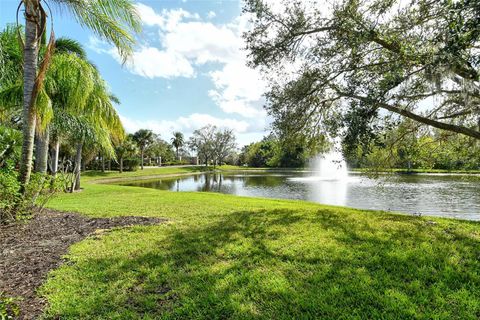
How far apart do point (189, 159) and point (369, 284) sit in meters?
87.4

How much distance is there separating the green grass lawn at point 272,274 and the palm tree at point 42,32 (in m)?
2.64

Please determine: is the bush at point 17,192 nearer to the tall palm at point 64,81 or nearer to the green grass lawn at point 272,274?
the green grass lawn at point 272,274

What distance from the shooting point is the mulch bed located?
3186 millimetres

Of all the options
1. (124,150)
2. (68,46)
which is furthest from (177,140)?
(68,46)

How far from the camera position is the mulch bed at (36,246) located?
319 cm

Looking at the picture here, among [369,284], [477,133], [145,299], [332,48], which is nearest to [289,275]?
[369,284]

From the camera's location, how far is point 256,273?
3.58 metres

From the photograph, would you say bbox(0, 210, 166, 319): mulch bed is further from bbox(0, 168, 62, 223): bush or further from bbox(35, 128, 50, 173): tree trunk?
bbox(35, 128, 50, 173): tree trunk

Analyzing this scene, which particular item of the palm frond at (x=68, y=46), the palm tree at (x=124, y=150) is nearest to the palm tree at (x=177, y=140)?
the palm tree at (x=124, y=150)

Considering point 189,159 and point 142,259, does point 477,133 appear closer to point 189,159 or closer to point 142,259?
point 142,259

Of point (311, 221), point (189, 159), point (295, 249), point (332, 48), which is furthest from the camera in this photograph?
point (189, 159)

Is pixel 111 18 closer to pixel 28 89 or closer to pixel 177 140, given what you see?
pixel 28 89

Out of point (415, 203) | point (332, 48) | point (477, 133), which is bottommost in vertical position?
point (415, 203)

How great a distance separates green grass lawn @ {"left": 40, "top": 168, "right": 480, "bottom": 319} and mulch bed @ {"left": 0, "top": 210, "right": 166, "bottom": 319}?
194mm
